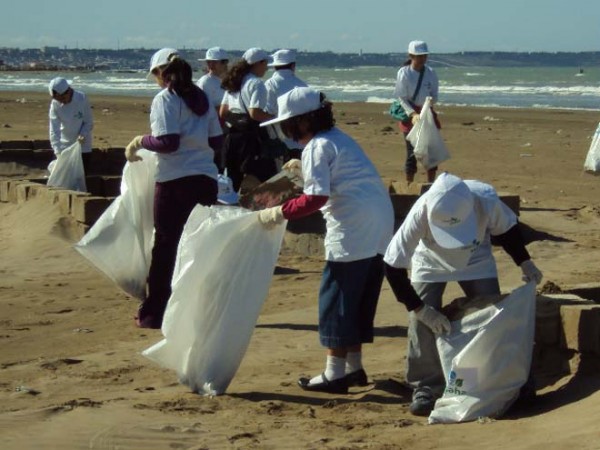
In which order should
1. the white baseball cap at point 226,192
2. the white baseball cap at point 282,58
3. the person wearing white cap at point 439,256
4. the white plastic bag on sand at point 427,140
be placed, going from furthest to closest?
the white plastic bag on sand at point 427,140, the white baseball cap at point 282,58, the white baseball cap at point 226,192, the person wearing white cap at point 439,256

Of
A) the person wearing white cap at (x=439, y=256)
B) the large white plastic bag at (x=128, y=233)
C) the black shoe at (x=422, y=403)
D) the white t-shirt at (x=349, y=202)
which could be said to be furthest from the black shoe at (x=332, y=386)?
the large white plastic bag at (x=128, y=233)

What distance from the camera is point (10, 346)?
25.6 ft

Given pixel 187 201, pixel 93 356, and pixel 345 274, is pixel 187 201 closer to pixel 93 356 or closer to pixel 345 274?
pixel 93 356

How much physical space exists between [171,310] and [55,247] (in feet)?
15.2

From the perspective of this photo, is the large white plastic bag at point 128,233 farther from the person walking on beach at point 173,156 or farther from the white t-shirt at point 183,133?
the white t-shirt at point 183,133

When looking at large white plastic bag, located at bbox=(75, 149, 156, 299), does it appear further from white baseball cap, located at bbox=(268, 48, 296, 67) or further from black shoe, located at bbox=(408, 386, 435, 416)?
black shoe, located at bbox=(408, 386, 435, 416)

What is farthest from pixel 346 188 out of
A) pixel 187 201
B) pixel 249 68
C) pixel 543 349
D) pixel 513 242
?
pixel 249 68

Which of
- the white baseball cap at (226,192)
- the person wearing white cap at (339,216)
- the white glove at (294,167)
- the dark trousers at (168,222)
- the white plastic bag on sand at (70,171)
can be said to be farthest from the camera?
the white plastic bag on sand at (70,171)

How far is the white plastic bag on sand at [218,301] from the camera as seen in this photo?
649 cm

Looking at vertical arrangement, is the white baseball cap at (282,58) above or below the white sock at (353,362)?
above

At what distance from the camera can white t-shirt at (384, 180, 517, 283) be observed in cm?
586

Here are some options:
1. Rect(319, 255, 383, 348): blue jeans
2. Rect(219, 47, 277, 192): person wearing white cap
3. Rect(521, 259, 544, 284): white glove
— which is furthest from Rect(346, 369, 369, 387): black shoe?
Rect(219, 47, 277, 192): person wearing white cap

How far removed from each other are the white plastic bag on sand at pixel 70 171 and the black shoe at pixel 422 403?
6.70 m

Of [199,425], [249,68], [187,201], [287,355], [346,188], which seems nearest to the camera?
[199,425]
